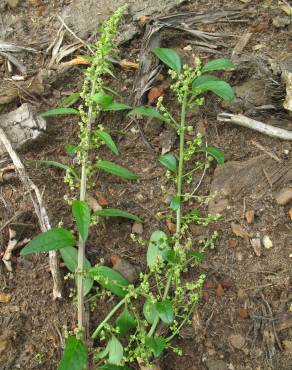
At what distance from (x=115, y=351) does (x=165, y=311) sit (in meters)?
0.32

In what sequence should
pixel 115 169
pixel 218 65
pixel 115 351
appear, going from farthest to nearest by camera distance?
pixel 218 65 < pixel 115 169 < pixel 115 351

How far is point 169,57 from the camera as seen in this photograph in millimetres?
3096

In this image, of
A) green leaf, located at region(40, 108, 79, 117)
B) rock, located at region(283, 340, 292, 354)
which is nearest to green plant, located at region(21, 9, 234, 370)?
green leaf, located at region(40, 108, 79, 117)

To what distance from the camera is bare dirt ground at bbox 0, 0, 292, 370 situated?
2689 mm

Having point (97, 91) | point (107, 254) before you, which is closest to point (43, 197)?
point (107, 254)

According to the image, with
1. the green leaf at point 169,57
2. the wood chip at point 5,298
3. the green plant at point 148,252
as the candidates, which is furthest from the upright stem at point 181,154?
the wood chip at point 5,298

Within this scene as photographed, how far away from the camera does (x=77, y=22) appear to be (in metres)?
3.55

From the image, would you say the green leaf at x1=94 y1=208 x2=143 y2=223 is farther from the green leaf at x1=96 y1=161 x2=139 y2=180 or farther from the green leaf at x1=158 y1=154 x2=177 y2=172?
the green leaf at x1=158 y1=154 x2=177 y2=172

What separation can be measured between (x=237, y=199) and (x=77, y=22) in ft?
5.40

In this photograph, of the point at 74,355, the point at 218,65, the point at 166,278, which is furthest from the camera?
the point at 218,65

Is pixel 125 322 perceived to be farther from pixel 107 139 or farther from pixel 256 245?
pixel 107 139

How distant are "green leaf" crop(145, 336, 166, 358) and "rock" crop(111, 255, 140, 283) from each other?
14.3 inches

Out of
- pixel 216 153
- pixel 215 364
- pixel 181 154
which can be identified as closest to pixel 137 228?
pixel 181 154

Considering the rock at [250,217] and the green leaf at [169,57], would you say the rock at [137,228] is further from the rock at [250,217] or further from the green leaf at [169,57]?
the green leaf at [169,57]
